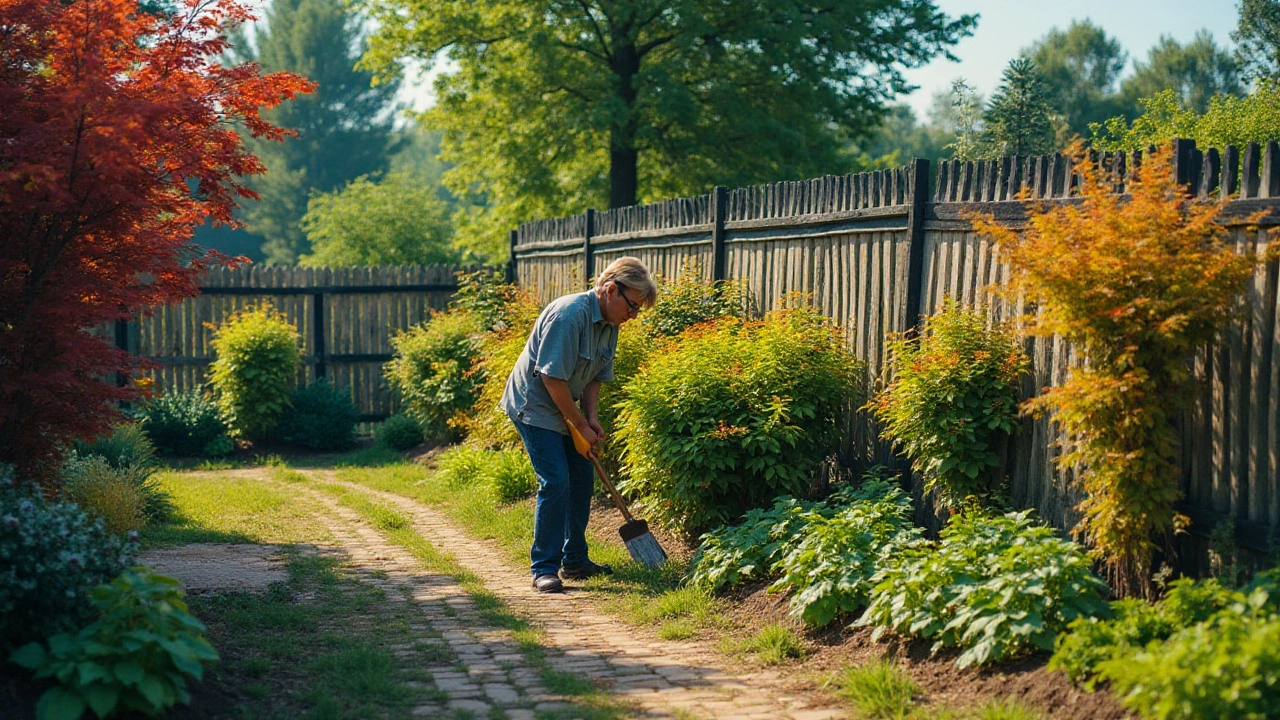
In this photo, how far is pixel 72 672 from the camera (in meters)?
3.69

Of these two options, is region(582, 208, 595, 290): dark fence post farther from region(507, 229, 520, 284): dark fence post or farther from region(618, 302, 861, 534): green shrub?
region(618, 302, 861, 534): green shrub

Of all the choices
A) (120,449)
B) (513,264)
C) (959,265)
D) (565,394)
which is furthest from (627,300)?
(513,264)

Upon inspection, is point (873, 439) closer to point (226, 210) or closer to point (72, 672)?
point (226, 210)

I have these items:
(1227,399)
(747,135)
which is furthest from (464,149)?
(1227,399)

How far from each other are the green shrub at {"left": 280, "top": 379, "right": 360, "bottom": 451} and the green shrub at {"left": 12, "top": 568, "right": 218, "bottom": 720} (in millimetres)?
9605

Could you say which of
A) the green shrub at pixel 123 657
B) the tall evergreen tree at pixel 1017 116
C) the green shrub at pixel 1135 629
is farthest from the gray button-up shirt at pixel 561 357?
the tall evergreen tree at pixel 1017 116

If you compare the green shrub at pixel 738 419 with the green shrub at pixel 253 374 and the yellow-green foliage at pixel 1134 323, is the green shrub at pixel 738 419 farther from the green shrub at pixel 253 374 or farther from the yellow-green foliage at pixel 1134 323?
the green shrub at pixel 253 374

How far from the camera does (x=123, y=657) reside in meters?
3.76

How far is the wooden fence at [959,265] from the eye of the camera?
14.2 feet

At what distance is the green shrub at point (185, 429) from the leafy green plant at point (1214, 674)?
11163 millimetres

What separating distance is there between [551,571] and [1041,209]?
331cm

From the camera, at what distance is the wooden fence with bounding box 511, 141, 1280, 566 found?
4.33m

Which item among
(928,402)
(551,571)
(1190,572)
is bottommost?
(551,571)

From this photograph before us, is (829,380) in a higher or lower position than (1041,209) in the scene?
lower
